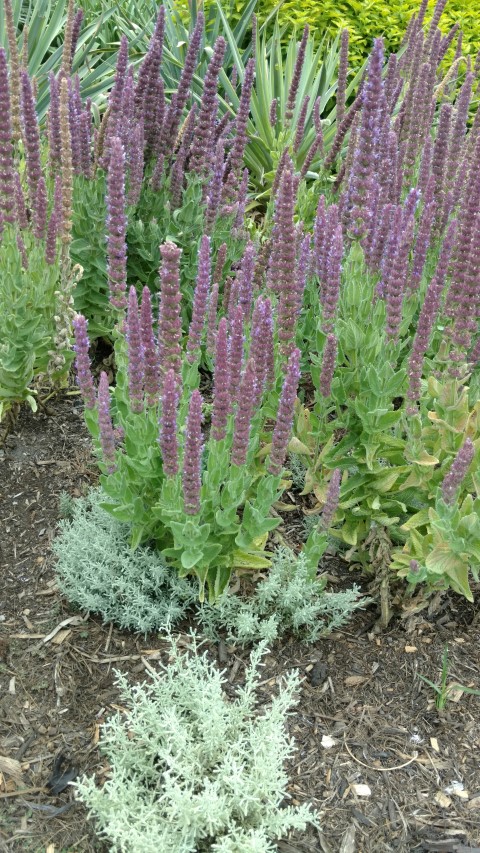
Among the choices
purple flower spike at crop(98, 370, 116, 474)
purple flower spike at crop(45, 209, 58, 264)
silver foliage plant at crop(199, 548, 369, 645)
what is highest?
purple flower spike at crop(45, 209, 58, 264)

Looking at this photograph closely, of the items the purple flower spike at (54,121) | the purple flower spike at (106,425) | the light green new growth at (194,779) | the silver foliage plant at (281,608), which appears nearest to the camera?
the light green new growth at (194,779)

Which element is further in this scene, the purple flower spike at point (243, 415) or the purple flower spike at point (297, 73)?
the purple flower spike at point (297, 73)

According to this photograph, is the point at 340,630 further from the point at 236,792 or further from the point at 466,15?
the point at 466,15

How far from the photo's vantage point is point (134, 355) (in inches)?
103

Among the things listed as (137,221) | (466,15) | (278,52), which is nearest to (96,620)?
(137,221)

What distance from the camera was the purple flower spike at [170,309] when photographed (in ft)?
7.88

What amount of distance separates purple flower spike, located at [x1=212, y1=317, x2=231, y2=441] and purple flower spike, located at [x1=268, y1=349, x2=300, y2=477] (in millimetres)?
176

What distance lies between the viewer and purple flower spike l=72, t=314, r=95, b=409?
271 centimetres

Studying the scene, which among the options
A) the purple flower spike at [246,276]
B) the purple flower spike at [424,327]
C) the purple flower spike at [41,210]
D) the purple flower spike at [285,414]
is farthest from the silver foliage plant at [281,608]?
the purple flower spike at [41,210]

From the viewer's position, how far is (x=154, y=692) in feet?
9.43

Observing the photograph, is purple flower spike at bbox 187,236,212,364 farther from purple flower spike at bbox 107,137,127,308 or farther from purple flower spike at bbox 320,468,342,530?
purple flower spike at bbox 320,468,342,530

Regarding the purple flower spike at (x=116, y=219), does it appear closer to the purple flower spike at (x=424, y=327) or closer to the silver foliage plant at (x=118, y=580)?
the silver foliage plant at (x=118, y=580)

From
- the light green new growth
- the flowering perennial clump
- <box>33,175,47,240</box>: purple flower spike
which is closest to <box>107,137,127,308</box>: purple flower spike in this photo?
the flowering perennial clump

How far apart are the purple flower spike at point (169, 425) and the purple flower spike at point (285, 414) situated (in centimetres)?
35
